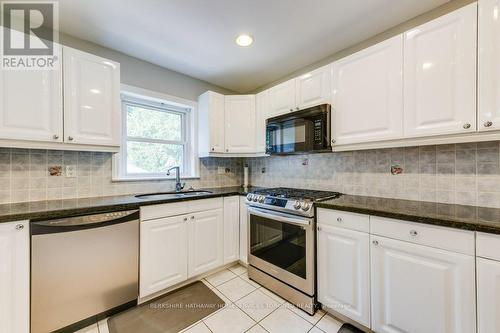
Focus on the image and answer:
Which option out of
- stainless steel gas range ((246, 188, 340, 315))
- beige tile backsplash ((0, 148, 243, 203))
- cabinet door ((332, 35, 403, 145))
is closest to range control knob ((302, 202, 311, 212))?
stainless steel gas range ((246, 188, 340, 315))

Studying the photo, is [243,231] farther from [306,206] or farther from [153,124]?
[153,124]

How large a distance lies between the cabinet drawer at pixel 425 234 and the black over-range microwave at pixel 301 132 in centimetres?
79

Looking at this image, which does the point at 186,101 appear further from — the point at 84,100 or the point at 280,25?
the point at 280,25

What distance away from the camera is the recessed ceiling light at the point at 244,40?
6.31 ft

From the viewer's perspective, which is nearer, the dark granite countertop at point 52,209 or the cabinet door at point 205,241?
the dark granite countertop at point 52,209

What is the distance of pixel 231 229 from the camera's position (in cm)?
242

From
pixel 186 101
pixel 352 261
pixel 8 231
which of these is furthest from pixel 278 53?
pixel 8 231

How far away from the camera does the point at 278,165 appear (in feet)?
9.31

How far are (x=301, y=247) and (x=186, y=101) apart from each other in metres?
2.21

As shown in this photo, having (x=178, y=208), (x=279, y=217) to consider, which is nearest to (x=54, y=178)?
(x=178, y=208)

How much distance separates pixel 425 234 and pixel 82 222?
2233 millimetres

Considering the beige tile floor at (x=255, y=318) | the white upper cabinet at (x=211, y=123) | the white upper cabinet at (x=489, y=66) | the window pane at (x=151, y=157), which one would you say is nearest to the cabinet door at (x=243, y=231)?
the beige tile floor at (x=255, y=318)

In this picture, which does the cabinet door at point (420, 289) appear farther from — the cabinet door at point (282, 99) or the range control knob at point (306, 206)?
the cabinet door at point (282, 99)

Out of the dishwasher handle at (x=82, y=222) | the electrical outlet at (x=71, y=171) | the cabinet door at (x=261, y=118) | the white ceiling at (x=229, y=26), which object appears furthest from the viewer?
the cabinet door at (x=261, y=118)
